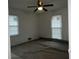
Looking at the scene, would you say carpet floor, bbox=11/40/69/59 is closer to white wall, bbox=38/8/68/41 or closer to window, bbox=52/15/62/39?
white wall, bbox=38/8/68/41

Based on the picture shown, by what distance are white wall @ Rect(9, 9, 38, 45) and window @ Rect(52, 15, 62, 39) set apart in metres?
1.65

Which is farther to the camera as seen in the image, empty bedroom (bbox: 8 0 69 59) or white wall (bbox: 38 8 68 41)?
white wall (bbox: 38 8 68 41)

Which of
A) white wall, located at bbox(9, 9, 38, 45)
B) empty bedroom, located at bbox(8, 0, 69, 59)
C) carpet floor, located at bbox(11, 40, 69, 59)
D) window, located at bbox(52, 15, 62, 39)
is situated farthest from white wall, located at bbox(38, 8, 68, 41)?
carpet floor, located at bbox(11, 40, 69, 59)

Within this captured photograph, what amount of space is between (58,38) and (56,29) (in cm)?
70

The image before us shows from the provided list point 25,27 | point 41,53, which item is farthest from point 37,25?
point 41,53

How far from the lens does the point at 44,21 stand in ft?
30.9

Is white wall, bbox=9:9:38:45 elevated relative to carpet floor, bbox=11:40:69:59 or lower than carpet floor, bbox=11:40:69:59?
elevated

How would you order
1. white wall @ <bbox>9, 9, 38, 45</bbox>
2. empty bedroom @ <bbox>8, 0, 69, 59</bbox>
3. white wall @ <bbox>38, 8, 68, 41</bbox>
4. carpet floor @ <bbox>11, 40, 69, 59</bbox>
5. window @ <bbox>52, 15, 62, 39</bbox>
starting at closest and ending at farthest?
carpet floor @ <bbox>11, 40, 69, 59</bbox> < empty bedroom @ <bbox>8, 0, 69, 59</bbox> < white wall @ <bbox>9, 9, 38, 45</bbox> < white wall @ <bbox>38, 8, 68, 41</bbox> < window @ <bbox>52, 15, 62, 39</bbox>

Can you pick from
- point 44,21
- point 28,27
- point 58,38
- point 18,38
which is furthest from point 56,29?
point 18,38

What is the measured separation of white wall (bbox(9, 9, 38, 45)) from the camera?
23.8 feet

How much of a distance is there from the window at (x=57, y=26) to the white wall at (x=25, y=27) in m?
1.65

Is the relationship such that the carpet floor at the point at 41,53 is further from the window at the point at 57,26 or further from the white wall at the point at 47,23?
the window at the point at 57,26

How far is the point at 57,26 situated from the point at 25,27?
241 centimetres
